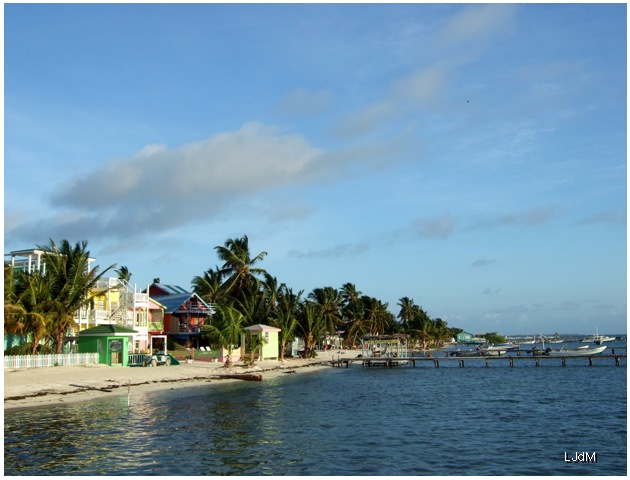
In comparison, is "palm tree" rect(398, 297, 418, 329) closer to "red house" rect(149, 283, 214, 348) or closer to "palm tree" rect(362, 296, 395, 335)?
"palm tree" rect(362, 296, 395, 335)

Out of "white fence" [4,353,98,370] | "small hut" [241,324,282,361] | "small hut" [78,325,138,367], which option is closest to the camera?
"white fence" [4,353,98,370]

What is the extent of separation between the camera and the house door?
153 ft

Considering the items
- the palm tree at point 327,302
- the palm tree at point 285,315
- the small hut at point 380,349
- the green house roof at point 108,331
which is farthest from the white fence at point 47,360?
the palm tree at point 327,302

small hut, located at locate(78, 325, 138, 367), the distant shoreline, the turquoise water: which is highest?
small hut, located at locate(78, 325, 138, 367)

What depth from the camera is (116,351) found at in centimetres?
4706

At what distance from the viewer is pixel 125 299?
185 feet

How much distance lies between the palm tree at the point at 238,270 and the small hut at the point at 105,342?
2802cm

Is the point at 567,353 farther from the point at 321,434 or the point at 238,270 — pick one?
the point at 321,434

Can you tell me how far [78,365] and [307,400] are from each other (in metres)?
17.6

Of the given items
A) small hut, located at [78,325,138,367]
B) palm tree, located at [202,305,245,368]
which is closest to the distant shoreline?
small hut, located at [78,325,138,367]

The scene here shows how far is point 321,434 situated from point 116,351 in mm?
27144

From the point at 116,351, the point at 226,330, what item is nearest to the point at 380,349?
the point at 226,330

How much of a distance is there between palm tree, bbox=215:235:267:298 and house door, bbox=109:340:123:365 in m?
27.7

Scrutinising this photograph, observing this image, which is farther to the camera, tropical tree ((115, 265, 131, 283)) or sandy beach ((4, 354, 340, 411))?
tropical tree ((115, 265, 131, 283))
